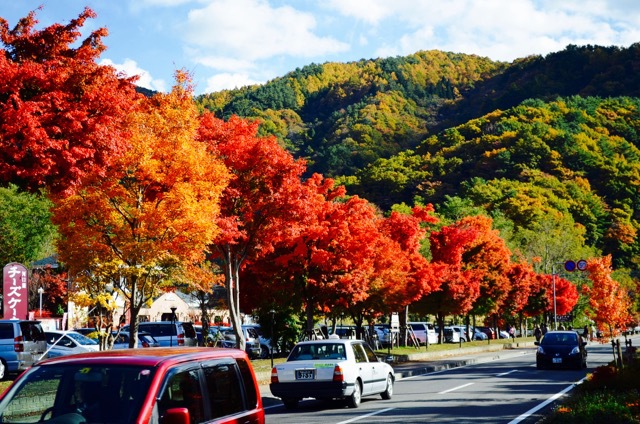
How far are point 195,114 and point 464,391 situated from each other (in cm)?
1136

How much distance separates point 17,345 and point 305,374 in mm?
10689

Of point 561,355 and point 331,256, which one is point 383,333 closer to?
point 331,256

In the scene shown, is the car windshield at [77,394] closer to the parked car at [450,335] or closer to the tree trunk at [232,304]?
the tree trunk at [232,304]

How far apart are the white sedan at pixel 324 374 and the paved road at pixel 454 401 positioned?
0.38m

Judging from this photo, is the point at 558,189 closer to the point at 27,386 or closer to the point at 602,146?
the point at 602,146

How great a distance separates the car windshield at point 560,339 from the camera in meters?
31.3

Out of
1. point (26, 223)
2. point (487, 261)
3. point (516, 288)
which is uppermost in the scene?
point (26, 223)

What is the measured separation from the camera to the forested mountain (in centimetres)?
11325

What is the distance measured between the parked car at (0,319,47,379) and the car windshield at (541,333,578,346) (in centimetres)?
1906

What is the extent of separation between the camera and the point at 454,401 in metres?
18.7

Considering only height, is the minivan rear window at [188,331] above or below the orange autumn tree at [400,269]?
below

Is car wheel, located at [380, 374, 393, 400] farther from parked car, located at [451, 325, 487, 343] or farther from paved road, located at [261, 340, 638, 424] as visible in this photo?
parked car, located at [451, 325, 487, 343]

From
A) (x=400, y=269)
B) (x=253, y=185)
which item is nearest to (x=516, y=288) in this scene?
(x=400, y=269)

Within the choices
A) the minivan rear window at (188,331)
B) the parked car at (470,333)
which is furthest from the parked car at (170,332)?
the parked car at (470,333)
